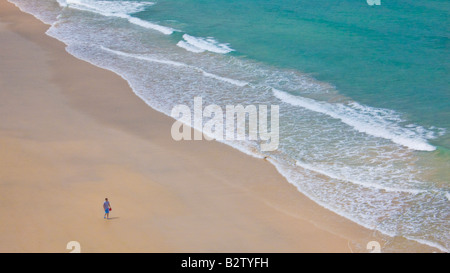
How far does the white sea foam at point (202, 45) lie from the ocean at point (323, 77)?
0.09 metres

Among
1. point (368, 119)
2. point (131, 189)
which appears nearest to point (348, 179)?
point (368, 119)

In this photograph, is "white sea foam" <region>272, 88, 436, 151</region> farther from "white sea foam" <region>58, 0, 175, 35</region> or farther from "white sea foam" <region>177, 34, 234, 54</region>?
"white sea foam" <region>58, 0, 175, 35</region>

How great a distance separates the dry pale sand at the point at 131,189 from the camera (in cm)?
1208

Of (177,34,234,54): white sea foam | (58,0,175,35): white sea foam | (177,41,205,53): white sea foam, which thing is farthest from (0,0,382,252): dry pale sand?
(58,0,175,35): white sea foam

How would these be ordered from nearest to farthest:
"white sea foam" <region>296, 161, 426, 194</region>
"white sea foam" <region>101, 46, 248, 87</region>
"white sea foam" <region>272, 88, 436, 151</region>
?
"white sea foam" <region>296, 161, 426, 194</region>, "white sea foam" <region>272, 88, 436, 151</region>, "white sea foam" <region>101, 46, 248, 87</region>

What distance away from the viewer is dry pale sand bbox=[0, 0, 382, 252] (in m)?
12.1

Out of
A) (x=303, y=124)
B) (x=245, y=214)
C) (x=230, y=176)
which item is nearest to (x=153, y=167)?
(x=230, y=176)

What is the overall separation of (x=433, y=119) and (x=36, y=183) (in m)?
12.1

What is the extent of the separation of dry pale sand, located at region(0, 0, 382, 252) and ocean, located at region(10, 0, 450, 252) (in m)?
0.89

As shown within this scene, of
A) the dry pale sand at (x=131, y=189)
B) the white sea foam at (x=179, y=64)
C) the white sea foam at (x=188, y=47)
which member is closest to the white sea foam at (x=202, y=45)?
the white sea foam at (x=188, y=47)

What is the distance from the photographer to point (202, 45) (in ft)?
86.9

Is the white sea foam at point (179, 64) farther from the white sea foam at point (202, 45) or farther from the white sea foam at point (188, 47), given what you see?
the white sea foam at point (202, 45)

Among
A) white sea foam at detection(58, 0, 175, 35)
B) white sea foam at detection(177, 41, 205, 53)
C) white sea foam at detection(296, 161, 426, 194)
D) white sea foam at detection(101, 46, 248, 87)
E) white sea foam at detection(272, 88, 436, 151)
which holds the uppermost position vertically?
white sea foam at detection(58, 0, 175, 35)

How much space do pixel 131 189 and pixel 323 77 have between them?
11.0 meters
